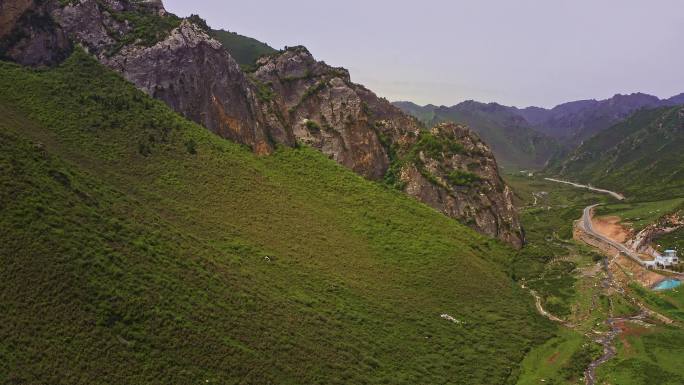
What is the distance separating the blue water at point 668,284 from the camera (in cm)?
7300

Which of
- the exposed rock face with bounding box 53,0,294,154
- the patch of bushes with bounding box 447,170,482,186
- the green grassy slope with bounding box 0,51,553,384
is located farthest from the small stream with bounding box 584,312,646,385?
the exposed rock face with bounding box 53,0,294,154

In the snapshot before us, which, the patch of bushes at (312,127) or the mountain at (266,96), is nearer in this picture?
the mountain at (266,96)

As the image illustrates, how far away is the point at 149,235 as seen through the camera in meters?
45.7

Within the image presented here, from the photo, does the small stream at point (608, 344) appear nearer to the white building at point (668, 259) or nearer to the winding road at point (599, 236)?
the white building at point (668, 259)

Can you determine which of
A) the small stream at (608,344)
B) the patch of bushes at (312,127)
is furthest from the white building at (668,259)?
the patch of bushes at (312,127)

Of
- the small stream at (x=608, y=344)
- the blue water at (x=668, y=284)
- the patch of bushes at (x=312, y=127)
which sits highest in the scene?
the patch of bushes at (x=312, y=127)

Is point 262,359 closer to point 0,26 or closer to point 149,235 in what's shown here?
point 149,235

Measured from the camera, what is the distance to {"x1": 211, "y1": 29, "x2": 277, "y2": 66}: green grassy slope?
492 ft

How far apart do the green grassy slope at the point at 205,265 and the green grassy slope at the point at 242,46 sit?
74351mm

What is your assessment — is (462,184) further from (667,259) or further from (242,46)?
(242,46)

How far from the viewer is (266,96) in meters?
96.0

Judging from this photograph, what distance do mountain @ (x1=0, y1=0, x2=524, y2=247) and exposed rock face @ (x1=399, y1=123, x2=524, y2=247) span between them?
24 cm

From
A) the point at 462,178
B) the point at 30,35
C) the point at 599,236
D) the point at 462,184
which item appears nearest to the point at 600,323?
the point at 462,184

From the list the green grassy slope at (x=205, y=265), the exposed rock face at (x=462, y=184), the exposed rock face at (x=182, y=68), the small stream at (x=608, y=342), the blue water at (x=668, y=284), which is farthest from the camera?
the exposed rock face at (x=462, y=184)
